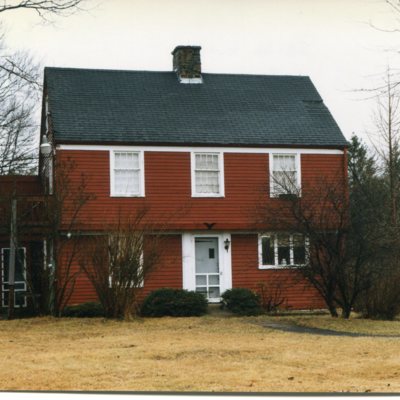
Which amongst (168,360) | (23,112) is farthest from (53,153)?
(168,360)

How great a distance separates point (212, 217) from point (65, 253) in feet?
13.4

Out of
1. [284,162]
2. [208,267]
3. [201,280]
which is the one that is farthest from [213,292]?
[284,162]

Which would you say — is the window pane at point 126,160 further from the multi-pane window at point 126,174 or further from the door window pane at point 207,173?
the door window pane at point 207,173

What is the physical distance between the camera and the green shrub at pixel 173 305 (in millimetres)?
20031

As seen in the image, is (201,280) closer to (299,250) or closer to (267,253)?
(267,253)

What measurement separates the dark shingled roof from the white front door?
268 centimetres

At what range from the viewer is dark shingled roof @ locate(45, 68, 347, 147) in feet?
76.4

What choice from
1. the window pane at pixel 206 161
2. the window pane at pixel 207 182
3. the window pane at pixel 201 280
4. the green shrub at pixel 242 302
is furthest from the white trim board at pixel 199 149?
the green shrub at pixel 242 302

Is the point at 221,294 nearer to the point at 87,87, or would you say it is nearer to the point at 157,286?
the point at 157,286

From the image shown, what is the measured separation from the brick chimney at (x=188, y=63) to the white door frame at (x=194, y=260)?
16.2ft

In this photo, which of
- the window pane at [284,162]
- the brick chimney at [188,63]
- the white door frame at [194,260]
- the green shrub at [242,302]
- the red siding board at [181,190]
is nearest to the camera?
the green shrub at [242,302]

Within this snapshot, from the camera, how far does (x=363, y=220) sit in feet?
58.7

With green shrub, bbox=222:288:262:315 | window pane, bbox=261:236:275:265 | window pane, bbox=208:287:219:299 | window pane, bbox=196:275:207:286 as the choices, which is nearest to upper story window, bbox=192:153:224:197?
window pane, bbox=261:236:275:265

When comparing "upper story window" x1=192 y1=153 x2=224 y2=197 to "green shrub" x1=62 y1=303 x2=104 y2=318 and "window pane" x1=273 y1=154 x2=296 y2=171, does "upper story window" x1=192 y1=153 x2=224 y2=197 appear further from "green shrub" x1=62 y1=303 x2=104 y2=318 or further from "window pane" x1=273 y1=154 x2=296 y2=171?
"green shrub" x1=62 y1=303 x2=104 y2=318
